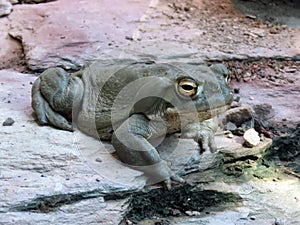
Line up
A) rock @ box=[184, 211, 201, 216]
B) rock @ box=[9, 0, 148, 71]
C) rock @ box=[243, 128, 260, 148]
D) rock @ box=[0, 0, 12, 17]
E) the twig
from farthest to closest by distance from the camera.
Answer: rock @ box=[0, 0, 12, 17] < rock @ box=[9, 0, 148, 71] < rock @ box=[243, 128, 260, 148] < the twig < rock @ box=[184, 211, 201, 216]

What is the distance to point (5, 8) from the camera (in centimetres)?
512

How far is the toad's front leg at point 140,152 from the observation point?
2840 mm

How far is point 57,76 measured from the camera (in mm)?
3295

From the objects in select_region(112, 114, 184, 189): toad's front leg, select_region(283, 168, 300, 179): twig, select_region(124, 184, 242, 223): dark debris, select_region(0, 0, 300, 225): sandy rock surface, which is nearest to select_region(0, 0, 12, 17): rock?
select_region(0, 0, 300, 225): sandy rock surface

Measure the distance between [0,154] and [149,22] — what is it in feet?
7.41

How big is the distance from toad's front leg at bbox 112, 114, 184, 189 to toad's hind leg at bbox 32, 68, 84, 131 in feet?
1.23

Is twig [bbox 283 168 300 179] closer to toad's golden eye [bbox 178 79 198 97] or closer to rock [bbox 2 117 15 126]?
toad's golden eye [bbox 178 79 198 97]

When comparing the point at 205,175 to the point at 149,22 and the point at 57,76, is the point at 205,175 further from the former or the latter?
the point at 149,22

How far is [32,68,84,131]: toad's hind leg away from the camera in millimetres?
3184

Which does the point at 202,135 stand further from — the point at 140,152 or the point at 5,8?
the point at 5,8

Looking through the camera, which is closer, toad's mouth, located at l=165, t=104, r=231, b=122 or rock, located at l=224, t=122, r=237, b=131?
toad's mouth, located at l=165, t=104, r=231, b=122

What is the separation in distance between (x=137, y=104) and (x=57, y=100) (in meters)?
0.49

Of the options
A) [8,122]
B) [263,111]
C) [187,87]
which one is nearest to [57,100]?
[8,122]

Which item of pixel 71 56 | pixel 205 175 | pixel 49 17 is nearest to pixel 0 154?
pixel 205 175
